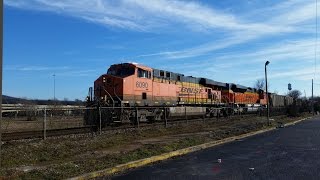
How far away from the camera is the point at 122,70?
2756 cm

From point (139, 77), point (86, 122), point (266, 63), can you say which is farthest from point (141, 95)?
point (266, 63)

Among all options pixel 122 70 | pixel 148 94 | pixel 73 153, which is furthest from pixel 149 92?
pixel 73 153

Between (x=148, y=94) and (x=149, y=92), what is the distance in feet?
0.70

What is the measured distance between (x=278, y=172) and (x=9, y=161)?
721 centimetres

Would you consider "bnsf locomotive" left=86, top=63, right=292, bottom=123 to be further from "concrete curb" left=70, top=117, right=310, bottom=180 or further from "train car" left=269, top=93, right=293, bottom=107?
"train car" left=269, top=93, right=293, bottom=107

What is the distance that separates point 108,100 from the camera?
25578 millimetres

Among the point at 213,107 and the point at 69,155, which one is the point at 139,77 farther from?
the point at 213,107

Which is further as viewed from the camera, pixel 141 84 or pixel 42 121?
pixel 42 121

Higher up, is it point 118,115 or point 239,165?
point 118,115

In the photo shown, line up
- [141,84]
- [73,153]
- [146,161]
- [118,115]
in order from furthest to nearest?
[141,84]
[118,115]
[73,153]
[146,161]

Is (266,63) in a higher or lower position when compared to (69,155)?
higher

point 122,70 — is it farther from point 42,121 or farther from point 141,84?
point 42,121

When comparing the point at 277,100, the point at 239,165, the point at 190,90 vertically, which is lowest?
the point at 239,165

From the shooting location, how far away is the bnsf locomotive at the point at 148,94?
2492 centimetres
